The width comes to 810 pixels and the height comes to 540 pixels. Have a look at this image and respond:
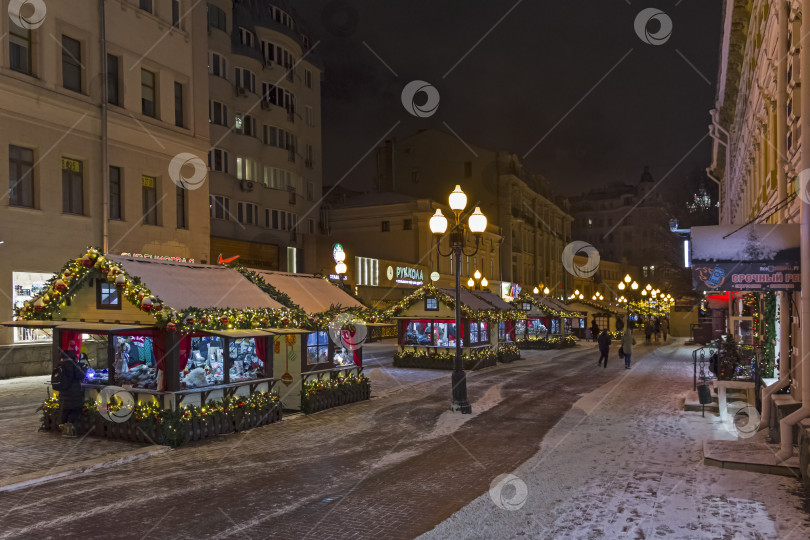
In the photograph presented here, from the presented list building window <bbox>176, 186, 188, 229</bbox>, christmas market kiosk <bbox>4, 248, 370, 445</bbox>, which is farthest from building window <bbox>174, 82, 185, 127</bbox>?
christmas market kiosk <bbox>4, 248, 370, 445</bbox>

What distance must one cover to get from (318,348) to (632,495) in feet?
30.3

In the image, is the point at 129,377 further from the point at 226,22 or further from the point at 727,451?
the point at 226,22

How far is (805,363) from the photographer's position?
10.6m

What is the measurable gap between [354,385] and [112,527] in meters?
9.93

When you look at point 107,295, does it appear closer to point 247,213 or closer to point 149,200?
point 149,200

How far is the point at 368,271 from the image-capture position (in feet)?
154

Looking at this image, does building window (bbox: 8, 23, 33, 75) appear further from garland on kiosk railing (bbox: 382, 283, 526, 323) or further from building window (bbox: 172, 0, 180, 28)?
garland on kiosk railing (bbox: 382, 283, 526, 323)

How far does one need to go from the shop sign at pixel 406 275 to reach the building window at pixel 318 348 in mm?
32232

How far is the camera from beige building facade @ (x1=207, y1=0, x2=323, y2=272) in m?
37.3

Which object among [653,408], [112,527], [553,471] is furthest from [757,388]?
[112,527]

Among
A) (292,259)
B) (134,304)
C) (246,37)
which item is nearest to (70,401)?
(134,304)

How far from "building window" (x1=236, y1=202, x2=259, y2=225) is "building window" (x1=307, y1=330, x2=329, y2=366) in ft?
76.7

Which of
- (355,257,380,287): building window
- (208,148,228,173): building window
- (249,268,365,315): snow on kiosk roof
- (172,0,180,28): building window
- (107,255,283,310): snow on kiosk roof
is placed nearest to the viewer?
(107,255,283,310): snow on kiosk roof

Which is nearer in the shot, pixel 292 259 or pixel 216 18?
pixel 216 18
